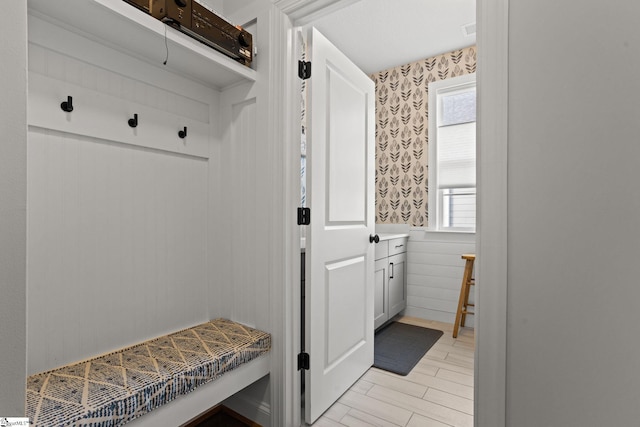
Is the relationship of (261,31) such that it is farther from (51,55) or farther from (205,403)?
(205,403)

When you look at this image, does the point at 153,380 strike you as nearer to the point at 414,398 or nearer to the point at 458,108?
the point at 414,398

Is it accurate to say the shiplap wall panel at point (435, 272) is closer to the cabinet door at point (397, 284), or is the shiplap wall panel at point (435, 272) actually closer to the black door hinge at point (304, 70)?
the cabinet door at point (397, 284)

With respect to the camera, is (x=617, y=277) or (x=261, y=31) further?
(x=261, y=31)

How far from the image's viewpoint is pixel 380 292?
113 inches

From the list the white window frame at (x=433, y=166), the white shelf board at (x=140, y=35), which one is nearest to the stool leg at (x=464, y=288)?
the white window frame at (x=433, y=166)

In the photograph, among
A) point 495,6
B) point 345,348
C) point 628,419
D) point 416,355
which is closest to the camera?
point 628,419

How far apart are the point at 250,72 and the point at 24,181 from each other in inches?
48.1

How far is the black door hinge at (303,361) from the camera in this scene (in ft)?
5.35

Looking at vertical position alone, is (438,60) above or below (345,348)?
above

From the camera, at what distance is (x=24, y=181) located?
0.63 metres

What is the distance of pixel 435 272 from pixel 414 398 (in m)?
1.64

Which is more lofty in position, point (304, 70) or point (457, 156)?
point (304, 70)

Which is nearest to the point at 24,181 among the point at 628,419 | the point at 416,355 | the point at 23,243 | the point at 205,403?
the point at 23,243

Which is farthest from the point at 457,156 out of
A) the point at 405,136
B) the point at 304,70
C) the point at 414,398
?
the point at 414,398
